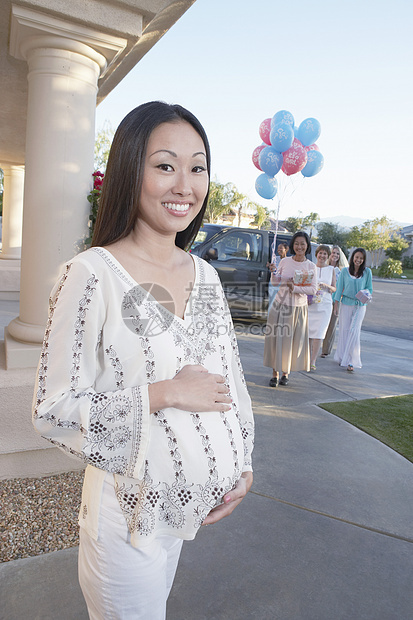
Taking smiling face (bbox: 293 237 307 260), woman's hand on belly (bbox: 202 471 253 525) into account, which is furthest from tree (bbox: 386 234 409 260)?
woman's hand on belly (bbox: 202 471 253 525)

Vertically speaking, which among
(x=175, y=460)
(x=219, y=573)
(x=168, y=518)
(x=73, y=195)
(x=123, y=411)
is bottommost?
(x=219, y=573)

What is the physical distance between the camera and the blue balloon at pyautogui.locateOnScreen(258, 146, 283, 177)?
28.9 ft

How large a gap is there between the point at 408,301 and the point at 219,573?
64.6 feet

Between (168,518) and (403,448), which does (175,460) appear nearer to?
(168,518)

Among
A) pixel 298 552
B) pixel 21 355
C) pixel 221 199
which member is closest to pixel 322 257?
pixel 21 355

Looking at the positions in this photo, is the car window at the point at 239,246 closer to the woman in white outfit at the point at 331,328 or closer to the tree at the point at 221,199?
the woman in white outfit at the point at 331,328

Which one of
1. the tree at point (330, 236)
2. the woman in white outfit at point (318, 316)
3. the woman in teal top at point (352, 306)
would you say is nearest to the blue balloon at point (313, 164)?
the woman in teal top at point (352, 306)

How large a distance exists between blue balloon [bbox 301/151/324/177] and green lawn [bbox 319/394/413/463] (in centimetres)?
558

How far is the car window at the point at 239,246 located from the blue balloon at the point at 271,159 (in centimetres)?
152

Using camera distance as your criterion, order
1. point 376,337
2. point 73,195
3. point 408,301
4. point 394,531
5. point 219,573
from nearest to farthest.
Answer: point 219,573 → point 394,531 → point 73,195 → point 376,337 → point 408,301

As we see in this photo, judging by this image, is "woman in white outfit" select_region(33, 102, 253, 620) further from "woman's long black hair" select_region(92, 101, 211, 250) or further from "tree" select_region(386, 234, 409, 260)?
"tree" select_region(386, 234, 409, 260)

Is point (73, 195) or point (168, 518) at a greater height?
point (73, 195)

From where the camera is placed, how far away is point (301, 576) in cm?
238

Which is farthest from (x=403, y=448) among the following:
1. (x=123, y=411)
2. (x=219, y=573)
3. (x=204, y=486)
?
(x=123, y=411)
